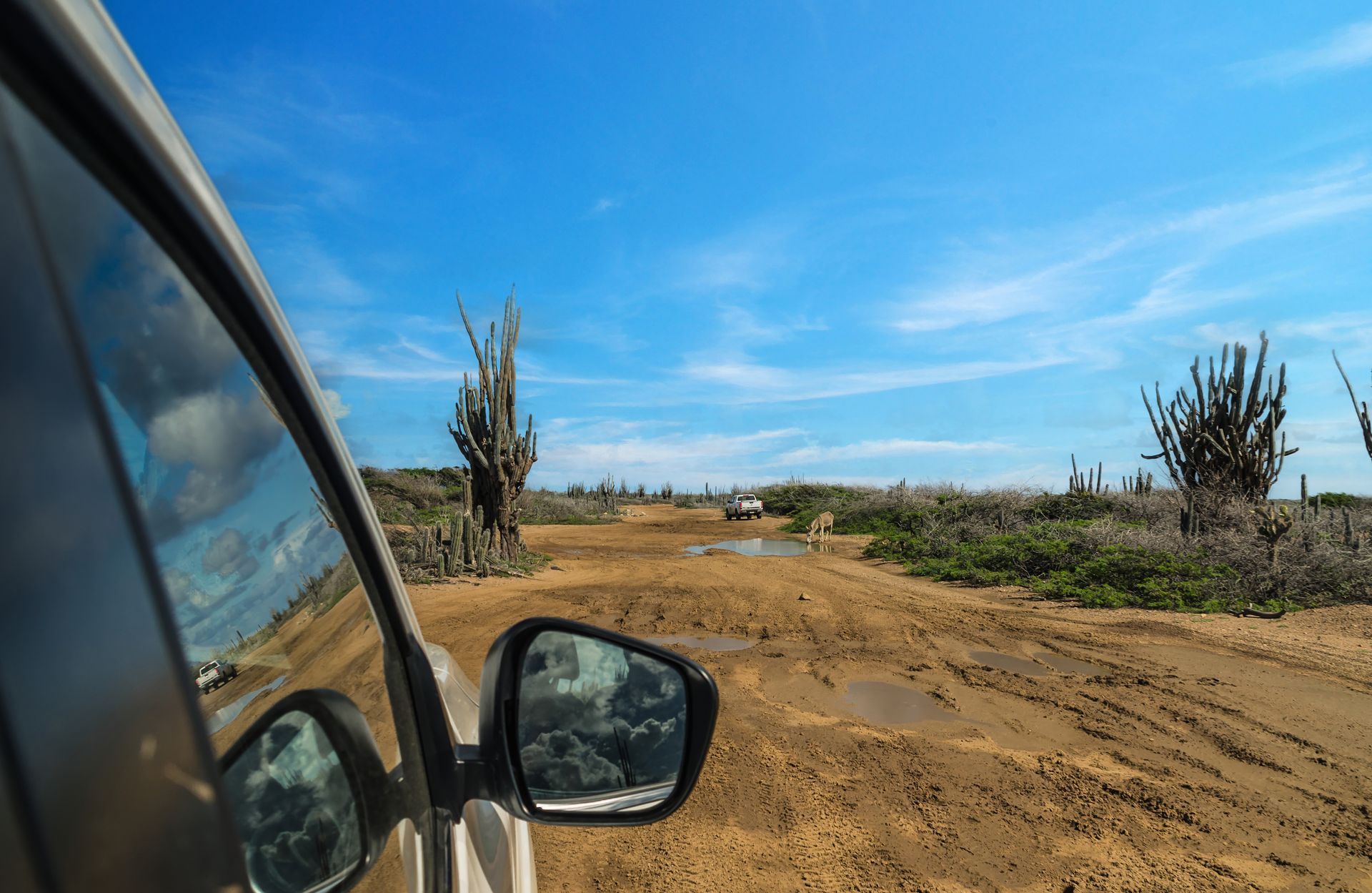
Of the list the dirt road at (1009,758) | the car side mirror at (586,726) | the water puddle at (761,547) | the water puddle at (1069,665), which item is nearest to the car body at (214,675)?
the car side mirror at (586,726)

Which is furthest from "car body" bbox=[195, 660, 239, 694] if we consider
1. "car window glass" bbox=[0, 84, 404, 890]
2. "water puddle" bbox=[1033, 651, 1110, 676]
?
"water puddle" bbox=[1033, 651, 1110, 676]

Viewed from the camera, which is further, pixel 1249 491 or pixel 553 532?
pixel 553 532

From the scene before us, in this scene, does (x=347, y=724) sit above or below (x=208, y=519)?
below

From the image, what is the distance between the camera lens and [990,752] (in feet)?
16.0

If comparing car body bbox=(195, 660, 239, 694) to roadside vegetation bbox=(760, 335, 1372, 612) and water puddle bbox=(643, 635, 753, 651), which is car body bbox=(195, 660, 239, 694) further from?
roadside vegetation bbox=(760, 335, 1372, 612)

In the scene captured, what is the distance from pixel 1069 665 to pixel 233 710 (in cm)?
790

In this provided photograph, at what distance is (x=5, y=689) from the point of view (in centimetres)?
33

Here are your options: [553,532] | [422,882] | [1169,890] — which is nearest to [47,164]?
[422,882]

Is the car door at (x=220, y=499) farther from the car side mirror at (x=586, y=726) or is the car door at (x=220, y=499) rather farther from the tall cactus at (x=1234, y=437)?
the tall cactus at (x=1234, y=437)

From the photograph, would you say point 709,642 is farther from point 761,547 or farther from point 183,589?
point 761,547

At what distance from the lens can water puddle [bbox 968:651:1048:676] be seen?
22.7 feet

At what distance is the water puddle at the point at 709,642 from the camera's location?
769cm

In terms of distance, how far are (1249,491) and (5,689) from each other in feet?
69.9

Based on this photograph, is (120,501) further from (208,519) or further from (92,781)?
(208,519)
